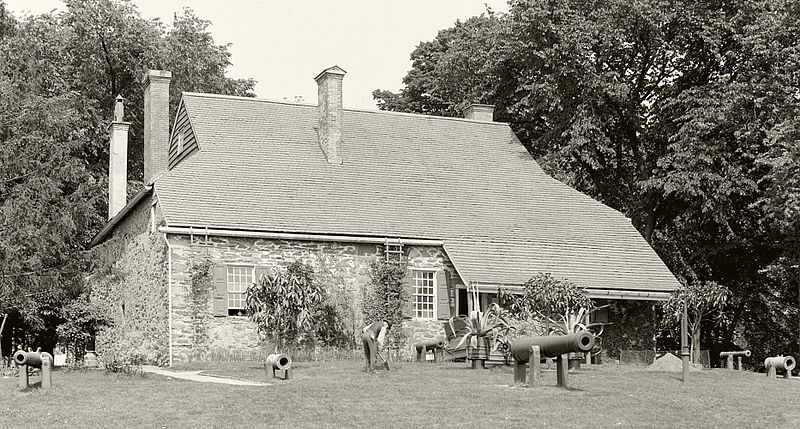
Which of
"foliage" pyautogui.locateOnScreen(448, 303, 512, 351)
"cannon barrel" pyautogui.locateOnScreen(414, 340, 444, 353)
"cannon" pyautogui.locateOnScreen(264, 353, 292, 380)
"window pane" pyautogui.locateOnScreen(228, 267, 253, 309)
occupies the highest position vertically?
"window pane" pyautogui.locateOnScreen(228, 267, 253, 309)

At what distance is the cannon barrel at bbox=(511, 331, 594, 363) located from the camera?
17578 mm

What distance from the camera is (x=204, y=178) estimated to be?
28.5m

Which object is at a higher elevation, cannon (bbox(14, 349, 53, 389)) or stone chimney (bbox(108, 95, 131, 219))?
stone chimney (bbox(108, 95, 131, 219))

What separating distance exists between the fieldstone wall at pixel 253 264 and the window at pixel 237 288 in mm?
178

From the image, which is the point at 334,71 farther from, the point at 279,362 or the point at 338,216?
the point at 279,362

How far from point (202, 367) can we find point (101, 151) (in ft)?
63.8

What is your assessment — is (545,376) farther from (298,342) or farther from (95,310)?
(95,310)

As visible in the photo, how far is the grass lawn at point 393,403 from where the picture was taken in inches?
611

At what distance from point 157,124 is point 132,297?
546cm

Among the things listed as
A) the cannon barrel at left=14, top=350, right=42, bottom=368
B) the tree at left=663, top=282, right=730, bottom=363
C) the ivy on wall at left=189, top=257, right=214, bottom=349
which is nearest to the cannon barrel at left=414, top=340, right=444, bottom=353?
the ivy on wall at left=189, top=257, right=214, bottom=349

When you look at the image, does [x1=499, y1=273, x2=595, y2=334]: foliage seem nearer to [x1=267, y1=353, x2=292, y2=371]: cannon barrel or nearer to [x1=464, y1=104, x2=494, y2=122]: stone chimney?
[x1=267, y1=353, x2=292, y2=371]: cannon barrel

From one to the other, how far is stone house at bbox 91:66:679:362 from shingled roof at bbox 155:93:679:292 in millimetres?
51

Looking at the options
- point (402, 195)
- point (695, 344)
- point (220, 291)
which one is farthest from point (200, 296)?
point (695, 344)

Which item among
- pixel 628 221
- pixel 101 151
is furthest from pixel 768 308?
pixel 101 151
